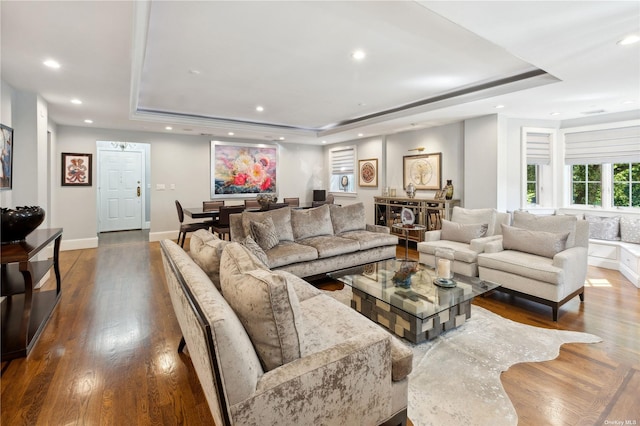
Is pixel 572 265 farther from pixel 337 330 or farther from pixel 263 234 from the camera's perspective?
pixel 263 234

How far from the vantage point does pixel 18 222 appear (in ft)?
8.34

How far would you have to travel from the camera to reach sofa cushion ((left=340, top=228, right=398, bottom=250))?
4254mm

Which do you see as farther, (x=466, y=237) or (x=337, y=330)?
(x=466, y=237)

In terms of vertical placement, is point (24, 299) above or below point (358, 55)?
below

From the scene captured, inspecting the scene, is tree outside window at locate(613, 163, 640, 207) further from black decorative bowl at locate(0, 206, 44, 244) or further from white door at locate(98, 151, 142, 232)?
white door at locate(98, 151, 142, 232)

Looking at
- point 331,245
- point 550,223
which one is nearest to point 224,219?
point 331,245

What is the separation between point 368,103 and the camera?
16.6 ft

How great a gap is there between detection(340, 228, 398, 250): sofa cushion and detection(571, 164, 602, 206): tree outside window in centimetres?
344

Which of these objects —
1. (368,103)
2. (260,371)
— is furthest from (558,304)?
(368,103)

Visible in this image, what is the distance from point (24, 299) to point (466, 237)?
15.5 feet

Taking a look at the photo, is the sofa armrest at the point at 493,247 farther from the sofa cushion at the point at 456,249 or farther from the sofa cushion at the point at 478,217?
the sofa cushion at the point at 478,217

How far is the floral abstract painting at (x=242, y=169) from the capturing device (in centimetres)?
739

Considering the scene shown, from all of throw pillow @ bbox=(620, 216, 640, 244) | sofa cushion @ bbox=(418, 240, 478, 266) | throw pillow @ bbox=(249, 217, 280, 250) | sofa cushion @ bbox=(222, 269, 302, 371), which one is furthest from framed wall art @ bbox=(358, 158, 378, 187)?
sofa cushion @ bbox=(222, 269, 302, 371)

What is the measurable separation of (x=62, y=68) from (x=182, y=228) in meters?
3.24
